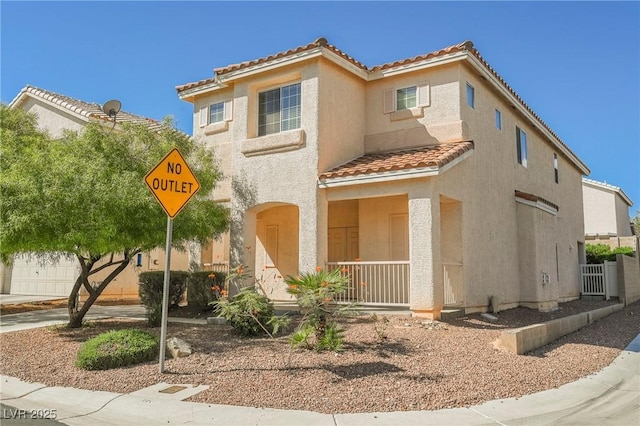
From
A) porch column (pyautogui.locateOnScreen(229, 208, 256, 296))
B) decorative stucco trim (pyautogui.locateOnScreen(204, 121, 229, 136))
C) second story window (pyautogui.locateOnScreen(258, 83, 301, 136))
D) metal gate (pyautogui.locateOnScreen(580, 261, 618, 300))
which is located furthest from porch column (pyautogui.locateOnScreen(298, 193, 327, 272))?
metal gate (pyautogui.locateOnScreen(580, 261, 618, 300))

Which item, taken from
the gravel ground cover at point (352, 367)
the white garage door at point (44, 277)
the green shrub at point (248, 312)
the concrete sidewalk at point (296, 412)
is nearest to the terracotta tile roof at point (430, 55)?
the gravel ground cover at point (352, 367)

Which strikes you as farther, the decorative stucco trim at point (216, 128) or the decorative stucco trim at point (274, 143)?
the decorative stucco trim at point (216, 128)

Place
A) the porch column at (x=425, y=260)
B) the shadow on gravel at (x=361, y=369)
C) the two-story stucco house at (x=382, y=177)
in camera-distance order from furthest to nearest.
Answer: the two-story stucco house at (x=382, y=177)
the porch column at (x=425, y=260)
the shadow on gravel at (x=361, y=369)

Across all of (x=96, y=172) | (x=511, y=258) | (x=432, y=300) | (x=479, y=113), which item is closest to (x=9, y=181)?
(x=96, y=172)

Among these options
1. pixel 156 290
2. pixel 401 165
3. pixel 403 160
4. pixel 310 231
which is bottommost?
pixel 156 290

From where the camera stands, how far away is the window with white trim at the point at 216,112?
53.4 feet

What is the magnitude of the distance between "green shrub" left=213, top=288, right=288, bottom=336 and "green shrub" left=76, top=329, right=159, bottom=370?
1460 millimetres

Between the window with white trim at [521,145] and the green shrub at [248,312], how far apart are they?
12.0 m

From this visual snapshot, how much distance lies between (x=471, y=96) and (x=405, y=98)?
6.15ft

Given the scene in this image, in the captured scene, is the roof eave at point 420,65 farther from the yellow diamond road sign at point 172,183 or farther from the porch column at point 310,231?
the yellow diamond road sign at point 172,183

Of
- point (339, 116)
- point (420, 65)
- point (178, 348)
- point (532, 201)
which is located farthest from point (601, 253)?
point (178, 348)

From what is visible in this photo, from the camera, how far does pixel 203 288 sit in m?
14.0

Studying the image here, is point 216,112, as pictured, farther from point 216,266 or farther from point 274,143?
point 216,266

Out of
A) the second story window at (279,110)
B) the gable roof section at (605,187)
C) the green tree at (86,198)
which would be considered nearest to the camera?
the green tree at (86,198)
